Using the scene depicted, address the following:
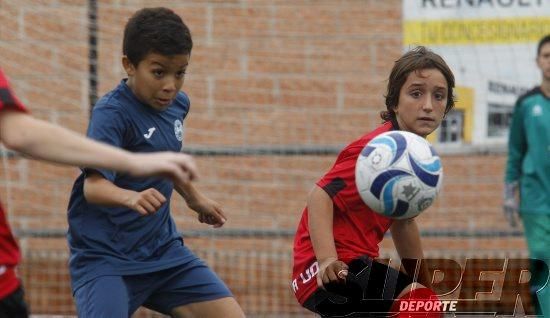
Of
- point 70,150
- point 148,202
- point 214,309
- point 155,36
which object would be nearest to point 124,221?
point 214,309

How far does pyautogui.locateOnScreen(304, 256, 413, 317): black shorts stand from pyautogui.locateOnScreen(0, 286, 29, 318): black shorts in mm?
1398

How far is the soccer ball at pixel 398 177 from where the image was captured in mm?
4582

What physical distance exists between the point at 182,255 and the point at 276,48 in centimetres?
389

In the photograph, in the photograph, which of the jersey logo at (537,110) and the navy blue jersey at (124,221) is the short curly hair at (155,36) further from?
the jersey logo at (537,110)

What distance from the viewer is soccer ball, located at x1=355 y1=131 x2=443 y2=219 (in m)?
4.58

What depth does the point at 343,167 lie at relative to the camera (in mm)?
4844

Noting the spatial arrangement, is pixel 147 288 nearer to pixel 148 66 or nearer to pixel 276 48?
pixel 148 66

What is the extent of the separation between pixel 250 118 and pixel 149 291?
12.8 feet

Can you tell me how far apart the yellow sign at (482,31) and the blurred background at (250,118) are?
0.30 meters

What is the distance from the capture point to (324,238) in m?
4.71

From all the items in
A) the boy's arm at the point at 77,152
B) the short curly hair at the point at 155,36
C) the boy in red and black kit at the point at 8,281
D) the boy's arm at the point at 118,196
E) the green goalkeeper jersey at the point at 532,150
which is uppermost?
the short curly hair at the point at 155,36

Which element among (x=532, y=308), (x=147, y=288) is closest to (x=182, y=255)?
(x=147, y=288)

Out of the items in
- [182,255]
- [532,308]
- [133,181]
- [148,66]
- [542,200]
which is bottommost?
[532,308]

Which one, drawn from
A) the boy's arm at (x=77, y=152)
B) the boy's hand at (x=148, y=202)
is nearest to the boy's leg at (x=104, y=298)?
the boy's hand at (x=148, y=202)
